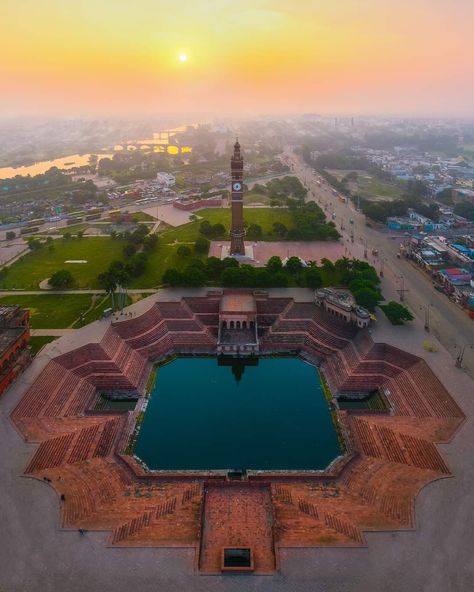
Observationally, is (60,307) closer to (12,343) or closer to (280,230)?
(12,343)

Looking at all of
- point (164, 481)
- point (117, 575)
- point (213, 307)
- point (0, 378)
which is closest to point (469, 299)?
point (213, 307)

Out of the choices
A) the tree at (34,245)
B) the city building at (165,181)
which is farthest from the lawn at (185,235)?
the city building at (165,181)

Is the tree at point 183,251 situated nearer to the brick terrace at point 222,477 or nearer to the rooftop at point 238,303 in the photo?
the rooftop at point 238,303

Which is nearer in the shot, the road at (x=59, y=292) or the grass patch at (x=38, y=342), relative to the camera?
the grass patch at (x=38, y=342)

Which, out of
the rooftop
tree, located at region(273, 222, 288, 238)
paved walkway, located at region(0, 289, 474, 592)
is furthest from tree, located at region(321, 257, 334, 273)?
paved walkway, located at region(0, 289, 474, 592)

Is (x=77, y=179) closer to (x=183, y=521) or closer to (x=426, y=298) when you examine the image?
(x=426, y=298)

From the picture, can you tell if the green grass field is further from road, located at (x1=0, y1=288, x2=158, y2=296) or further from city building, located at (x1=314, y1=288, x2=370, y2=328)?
city building, located at (x1=314, y1=288, x2=370, y2=328)
